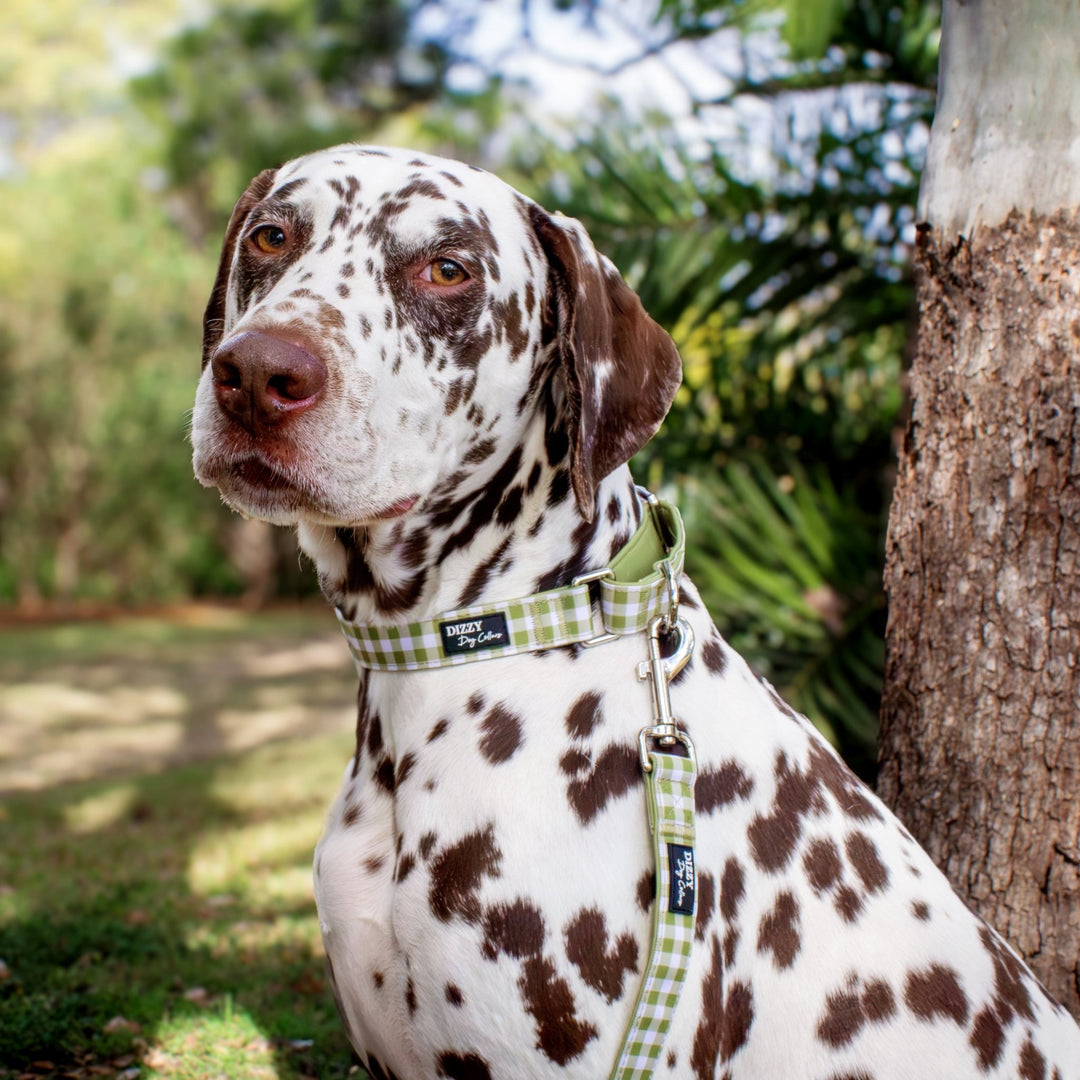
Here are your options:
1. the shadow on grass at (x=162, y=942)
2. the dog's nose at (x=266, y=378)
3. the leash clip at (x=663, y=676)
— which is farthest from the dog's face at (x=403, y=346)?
the shadow on grass at (x=162, y=942)

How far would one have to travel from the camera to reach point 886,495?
15.6 ft

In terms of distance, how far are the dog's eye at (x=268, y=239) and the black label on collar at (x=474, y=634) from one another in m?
0.87

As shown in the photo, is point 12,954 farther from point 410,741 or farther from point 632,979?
point 632,979

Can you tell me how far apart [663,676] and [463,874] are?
506 mm

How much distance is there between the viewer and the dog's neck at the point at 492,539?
7.55ft

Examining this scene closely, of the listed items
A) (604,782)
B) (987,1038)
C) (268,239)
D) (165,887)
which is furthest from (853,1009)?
(165,887)

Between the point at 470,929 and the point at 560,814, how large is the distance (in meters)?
0.25

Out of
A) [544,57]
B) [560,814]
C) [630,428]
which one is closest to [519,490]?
[630,428]

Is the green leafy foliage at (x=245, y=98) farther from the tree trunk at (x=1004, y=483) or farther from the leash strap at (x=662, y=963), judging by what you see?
the leash strap at (x=662, y=963)

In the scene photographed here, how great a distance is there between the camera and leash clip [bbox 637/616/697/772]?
2.08m

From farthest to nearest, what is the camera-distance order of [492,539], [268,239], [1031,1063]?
[268,239] < [492,539] < [1031,1063]

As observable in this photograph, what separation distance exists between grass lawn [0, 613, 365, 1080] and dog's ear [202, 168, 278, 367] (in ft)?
5.89

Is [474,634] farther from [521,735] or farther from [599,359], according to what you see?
[599,359]

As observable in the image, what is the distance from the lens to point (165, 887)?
469 centimetres
